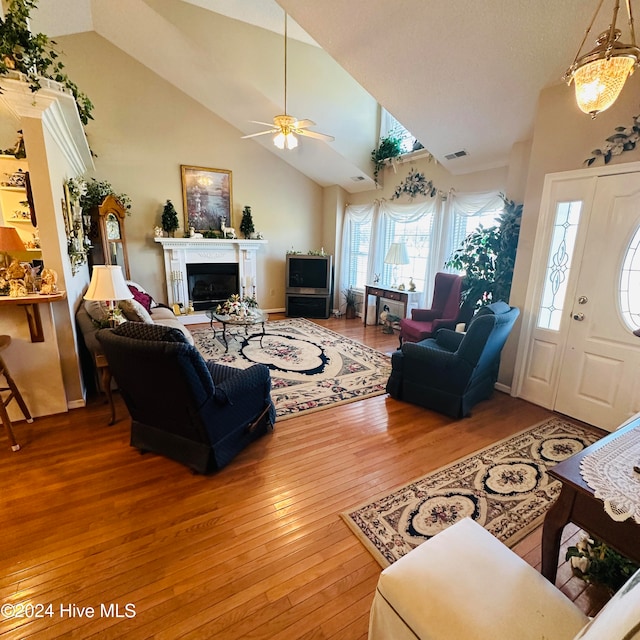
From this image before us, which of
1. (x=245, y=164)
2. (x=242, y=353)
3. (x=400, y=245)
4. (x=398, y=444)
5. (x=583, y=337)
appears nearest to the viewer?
(x=398, y=444)

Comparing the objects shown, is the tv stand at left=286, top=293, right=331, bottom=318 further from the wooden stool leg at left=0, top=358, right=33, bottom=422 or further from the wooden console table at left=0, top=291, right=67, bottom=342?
the wooden stool leg at left=0, top=358, right=33, bottom=422

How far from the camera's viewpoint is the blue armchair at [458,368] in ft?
9.30

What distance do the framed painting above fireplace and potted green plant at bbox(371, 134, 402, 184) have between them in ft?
9.15

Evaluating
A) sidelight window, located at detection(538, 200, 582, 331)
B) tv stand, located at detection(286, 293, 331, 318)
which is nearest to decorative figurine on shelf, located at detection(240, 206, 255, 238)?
tv stand, located at detection(286, 293, 331, 318)

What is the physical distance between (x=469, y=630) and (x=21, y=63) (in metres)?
3.81

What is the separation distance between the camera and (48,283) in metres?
2.71

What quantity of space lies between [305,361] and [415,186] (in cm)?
348

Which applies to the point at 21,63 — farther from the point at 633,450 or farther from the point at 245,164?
the point at 245,164

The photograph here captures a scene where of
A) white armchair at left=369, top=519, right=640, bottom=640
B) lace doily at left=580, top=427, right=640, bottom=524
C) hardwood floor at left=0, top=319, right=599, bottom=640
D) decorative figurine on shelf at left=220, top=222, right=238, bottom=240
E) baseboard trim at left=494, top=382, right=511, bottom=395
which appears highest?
decorative figurine on shelf at left=220, top=222, right=238, bottom=240

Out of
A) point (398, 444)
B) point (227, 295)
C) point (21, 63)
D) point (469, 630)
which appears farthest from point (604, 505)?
point (227, 295)

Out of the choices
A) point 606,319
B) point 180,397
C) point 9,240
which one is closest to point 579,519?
point 180,397

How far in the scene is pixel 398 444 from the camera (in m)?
2.66

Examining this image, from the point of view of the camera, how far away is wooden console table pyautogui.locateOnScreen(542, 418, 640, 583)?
1059mm

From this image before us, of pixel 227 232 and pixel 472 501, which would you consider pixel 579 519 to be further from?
pixel 227 232
